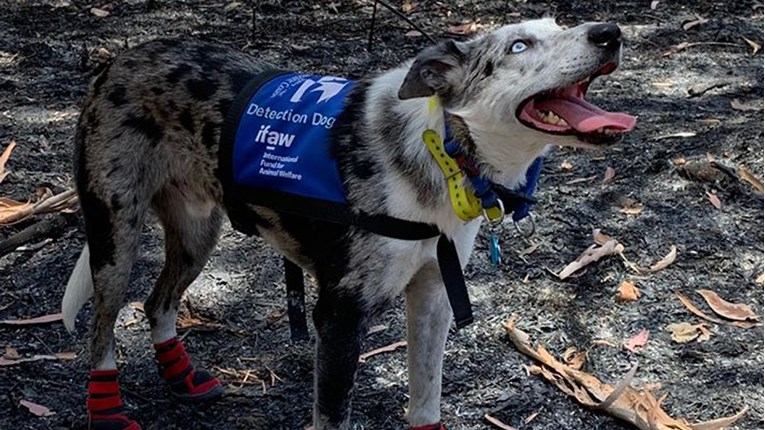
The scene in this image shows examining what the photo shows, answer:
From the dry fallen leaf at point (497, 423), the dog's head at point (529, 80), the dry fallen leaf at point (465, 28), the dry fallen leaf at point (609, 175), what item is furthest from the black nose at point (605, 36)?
the dry fallen leaf at point (465, 28)

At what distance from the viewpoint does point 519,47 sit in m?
3.53

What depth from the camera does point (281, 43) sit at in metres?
8.48

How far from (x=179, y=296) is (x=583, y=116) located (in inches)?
83.3

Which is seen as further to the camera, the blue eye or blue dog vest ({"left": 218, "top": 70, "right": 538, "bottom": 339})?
blue dog vest ({"left": 218, "top": 70, "right": 538, "bottom": 339})

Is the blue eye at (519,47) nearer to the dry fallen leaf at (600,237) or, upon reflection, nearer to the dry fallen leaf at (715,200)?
the dry fallen leaf at (600,237)

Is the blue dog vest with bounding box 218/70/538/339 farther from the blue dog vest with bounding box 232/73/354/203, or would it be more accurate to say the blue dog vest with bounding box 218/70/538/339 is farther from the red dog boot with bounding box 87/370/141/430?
the red dog boot with bounding box 87/370/141/430

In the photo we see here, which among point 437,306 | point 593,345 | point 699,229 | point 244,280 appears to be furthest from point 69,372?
point 699,229

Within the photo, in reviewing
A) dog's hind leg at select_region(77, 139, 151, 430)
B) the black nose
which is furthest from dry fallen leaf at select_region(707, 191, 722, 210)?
dog's hind leg at select_region(77, 139, 151, 430)

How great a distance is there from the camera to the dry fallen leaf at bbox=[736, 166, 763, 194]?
249 inches

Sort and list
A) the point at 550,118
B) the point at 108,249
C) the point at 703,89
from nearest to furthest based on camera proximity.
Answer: the point at 550,118 → the point at 108,249 → the point at 703,89

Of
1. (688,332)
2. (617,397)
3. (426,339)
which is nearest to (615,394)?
(617,397)

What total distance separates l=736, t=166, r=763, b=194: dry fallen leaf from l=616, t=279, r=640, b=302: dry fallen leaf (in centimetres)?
133

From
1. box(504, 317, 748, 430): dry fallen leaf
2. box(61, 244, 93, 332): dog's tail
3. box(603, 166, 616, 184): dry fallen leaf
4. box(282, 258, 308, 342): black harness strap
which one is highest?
box(282, 258, 308, 342): black harness strap

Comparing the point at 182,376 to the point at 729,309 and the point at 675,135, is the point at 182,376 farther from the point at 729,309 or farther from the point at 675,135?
the point at 675,135
